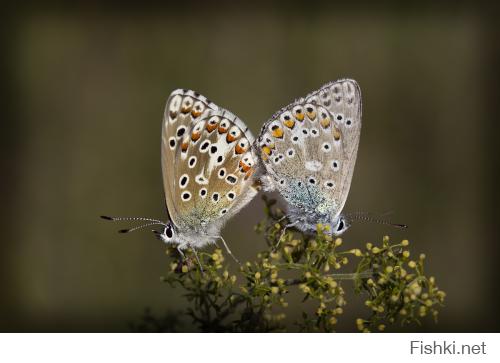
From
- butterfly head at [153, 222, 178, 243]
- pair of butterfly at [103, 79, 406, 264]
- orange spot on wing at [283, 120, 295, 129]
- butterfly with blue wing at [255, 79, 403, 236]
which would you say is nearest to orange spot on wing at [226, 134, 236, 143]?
pair of butterfly at [103, 79, 406, 264]

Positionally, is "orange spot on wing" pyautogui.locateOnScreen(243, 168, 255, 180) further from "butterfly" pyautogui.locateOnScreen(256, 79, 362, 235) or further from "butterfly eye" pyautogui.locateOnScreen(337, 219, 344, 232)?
"butterfly eye" pyautogui.locateOnScreen(337, 219, 344, 232)

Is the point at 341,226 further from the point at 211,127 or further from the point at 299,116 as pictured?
the point at 211,127

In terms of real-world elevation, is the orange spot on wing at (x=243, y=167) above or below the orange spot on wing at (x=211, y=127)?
below

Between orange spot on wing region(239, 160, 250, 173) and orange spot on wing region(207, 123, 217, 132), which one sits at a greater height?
orange spot on wing region(207, 123, 217, 132)

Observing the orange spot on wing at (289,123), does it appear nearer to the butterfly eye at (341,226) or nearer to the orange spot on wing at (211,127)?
the orange spot on wing at (211,127)

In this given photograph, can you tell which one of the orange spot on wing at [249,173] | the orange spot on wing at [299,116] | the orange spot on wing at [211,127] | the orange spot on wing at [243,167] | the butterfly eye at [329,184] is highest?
the orange spot on wing at [299,116]

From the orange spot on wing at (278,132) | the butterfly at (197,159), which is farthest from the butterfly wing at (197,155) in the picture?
the orange spot on wing at (278,132)

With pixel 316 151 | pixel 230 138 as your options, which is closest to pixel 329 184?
pixel 316 151
